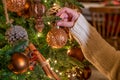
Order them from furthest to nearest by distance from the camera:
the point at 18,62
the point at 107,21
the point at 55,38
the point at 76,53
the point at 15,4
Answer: the point at 107,21 → the point at 76,53 → the point at 55,38 → the point at 15,4 → the point at 18,62

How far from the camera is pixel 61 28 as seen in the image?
97 centimetres

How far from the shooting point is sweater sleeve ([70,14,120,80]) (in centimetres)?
101

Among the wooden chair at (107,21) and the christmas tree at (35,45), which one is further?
the wooden chair at (107,21)

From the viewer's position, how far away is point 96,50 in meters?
1.09

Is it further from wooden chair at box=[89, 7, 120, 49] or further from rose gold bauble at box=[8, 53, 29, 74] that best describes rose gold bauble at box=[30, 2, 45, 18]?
wooden chair at box=[89, 7, 120, 49]

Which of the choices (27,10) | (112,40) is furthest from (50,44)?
(112,40)

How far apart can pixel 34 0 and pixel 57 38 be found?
0.15 m

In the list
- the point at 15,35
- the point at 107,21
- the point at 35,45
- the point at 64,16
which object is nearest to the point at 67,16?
the point at 64,16

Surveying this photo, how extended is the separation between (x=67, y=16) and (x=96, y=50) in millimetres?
207

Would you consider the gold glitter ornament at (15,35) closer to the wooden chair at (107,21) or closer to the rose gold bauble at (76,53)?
the rose gold bauble at (76,53)

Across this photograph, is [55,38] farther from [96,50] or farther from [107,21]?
[107,21]

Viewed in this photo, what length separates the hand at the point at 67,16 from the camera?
95 cm

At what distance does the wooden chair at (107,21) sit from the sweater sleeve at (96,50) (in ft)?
5.49

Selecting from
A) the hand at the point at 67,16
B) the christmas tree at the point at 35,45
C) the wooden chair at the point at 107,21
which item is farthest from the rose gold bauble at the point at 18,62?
the wooden chair at the point at 107,21
